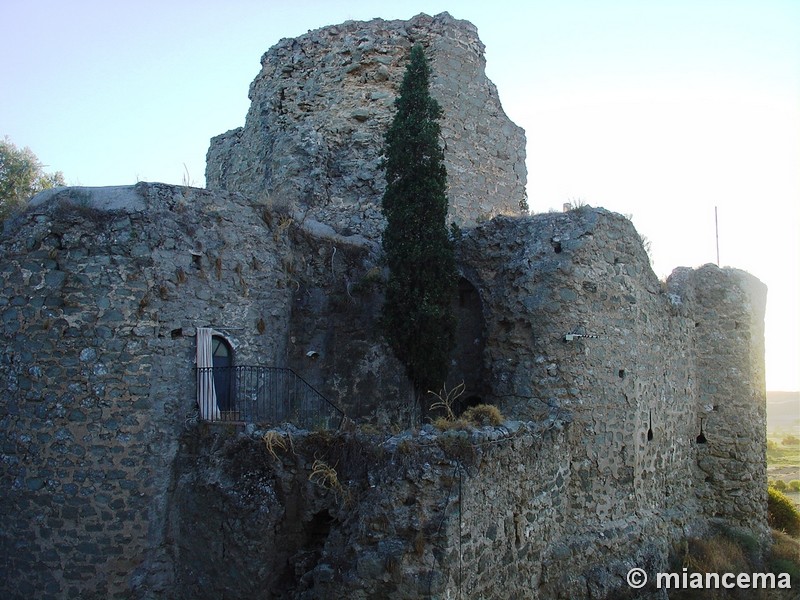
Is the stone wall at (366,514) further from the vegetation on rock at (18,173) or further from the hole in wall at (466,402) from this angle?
the vegetation on rock at (18,173)

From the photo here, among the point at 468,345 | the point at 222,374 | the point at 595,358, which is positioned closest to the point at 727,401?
the point at 595,358

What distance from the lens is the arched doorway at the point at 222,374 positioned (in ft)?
39.1

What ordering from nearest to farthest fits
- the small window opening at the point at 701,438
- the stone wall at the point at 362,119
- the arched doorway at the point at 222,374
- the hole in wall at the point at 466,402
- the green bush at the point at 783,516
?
1. the arched doorway at the point at 222,374
2. the hole in wall at the point at 466,402
3. the small window opening at the point at 701,438
4. the stone wall at the point at 362,119
5. the green bush at the point at 783,516

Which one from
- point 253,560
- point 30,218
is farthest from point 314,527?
point 30,218

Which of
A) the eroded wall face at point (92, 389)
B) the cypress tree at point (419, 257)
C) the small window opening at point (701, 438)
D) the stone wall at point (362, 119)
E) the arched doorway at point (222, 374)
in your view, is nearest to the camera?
the eroded wall face at point (92, 389)

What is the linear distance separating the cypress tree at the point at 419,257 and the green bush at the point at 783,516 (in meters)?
11.6

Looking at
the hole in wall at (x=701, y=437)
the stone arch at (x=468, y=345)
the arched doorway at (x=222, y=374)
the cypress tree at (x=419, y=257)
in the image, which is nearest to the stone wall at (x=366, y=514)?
the arched doorway at (x=222, y=374)

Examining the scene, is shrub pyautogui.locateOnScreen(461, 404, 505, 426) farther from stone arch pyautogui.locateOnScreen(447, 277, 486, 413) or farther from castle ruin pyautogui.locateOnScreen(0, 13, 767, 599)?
stone arch pyautogui.locateOnScreen(447, 277, 486, 413)

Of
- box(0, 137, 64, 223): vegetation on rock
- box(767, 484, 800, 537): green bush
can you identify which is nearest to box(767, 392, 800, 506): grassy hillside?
box(767, 484, 800, 537): green bush

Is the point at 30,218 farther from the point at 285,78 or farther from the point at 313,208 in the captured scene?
the point at 285,78

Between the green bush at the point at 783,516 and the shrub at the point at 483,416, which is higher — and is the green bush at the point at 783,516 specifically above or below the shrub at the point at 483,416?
below

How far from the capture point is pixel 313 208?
16.6 metres

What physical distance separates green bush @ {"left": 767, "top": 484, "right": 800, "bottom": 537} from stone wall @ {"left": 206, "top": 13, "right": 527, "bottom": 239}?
10.5m

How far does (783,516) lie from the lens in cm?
1950
